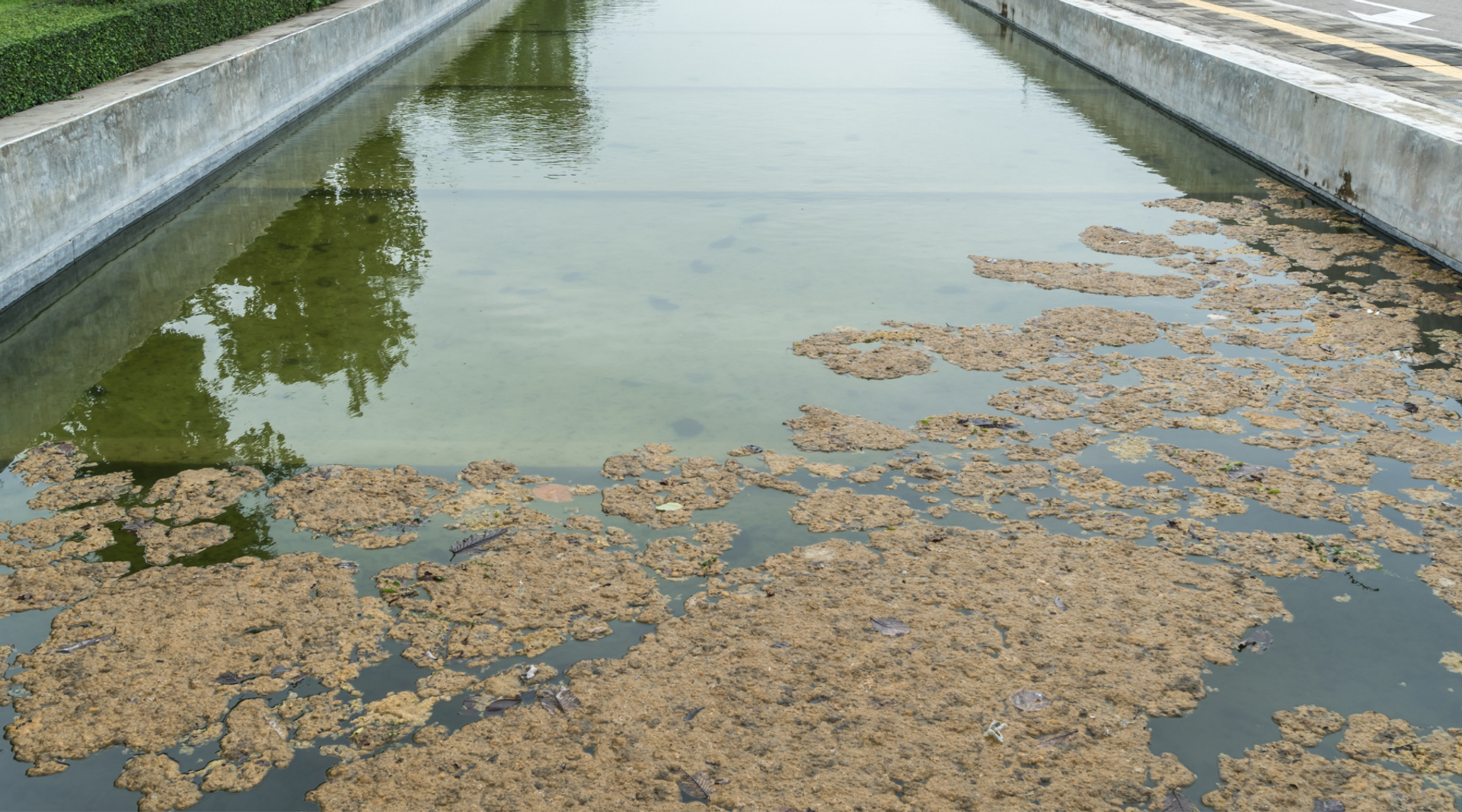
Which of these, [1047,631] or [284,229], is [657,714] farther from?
[284,229]

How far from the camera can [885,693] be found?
144 inches

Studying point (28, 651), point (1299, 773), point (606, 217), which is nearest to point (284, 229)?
point (606, 217)

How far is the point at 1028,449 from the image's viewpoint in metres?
5.21

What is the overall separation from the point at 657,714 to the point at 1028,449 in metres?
2.39

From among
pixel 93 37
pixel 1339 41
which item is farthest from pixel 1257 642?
pixel 1339 41

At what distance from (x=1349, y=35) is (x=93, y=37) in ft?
42.8

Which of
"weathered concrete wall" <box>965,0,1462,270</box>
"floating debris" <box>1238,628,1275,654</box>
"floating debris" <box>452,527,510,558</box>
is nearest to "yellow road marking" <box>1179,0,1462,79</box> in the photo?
"weathered concrete wall" <box>965,0,1462,270</box>

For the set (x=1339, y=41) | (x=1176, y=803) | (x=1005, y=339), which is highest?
(x=1339, y=41)

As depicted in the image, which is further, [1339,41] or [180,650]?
[1339,41]

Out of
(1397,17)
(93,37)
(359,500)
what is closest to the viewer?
(359,500)

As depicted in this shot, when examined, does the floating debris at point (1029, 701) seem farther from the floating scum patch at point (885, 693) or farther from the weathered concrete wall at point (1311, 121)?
the weathered concrete wall at point (1311, 121)

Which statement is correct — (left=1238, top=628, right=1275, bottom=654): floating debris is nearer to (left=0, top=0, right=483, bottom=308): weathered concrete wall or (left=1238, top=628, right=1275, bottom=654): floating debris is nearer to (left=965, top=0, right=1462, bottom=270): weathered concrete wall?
(left=965, top=0, right=1462, bottom=270): weathered concrete wall

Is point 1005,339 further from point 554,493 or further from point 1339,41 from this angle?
point 1339,41

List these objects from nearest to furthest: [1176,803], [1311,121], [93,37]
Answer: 1. [1176,803]
2. [93,37]
3. [1311,121]
